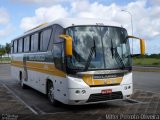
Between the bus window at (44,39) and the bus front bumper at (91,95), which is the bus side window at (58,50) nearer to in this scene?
the bus front bumper at (91,95)

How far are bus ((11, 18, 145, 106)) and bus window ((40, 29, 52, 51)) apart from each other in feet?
2.03

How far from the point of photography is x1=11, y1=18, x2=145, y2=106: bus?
1084 cm

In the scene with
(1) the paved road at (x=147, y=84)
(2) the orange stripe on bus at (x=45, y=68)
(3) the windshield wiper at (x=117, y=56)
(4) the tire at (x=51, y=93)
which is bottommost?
(1) the paved road at (x=147, y=84)

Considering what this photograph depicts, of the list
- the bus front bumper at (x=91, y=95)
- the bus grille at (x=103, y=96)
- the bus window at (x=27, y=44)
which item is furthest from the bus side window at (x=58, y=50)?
the bus window at (x=27, y=44)

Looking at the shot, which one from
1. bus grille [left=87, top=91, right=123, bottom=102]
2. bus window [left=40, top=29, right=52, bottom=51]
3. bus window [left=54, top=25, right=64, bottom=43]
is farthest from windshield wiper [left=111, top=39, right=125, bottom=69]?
bus window [left=40, top=29, right=52, bottom=51]

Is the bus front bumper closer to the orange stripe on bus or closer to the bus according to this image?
the bus

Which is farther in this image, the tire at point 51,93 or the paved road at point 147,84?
the paved road at point 147,84

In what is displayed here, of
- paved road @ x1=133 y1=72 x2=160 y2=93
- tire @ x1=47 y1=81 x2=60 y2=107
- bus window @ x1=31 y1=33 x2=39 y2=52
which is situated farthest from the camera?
paved road @ x1=133 y1=72 x2=160 y2=93

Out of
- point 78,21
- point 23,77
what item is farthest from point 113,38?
point 23,77

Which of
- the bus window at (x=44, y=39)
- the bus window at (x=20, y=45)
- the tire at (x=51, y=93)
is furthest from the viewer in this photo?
the bus window at (x=20, y=45)

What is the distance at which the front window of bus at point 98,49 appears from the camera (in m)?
11.0

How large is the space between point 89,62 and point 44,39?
3.64 metres

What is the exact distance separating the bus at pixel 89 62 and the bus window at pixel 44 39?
2.03 feet

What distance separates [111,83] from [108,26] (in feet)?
6.51
